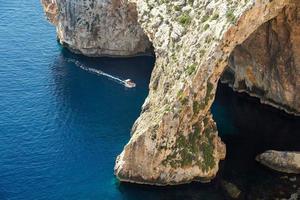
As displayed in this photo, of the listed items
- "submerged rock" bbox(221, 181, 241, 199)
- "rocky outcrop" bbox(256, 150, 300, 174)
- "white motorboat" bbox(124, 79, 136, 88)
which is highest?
"white motorboat" bbox(124, 79, 136, 88)

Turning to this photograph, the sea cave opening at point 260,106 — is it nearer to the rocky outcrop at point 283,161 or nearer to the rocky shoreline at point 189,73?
the rocky shoreline at point 189,73

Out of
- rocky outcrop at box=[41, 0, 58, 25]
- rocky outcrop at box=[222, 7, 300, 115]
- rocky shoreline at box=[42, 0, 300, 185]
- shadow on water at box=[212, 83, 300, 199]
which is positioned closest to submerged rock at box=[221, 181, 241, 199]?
shadow on water at box=[212, 83, 300, 199]

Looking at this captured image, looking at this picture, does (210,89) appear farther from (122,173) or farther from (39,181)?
(39,181)

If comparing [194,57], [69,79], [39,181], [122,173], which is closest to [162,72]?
[194,57]

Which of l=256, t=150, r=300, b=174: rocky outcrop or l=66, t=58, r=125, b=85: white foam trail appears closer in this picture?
l=256, t=150, r=300, b=174: rocky outcrop

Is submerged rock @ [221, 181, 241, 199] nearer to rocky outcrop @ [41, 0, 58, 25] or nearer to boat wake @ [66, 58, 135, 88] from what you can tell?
boat wake @ [66, 58, 135, 88]
